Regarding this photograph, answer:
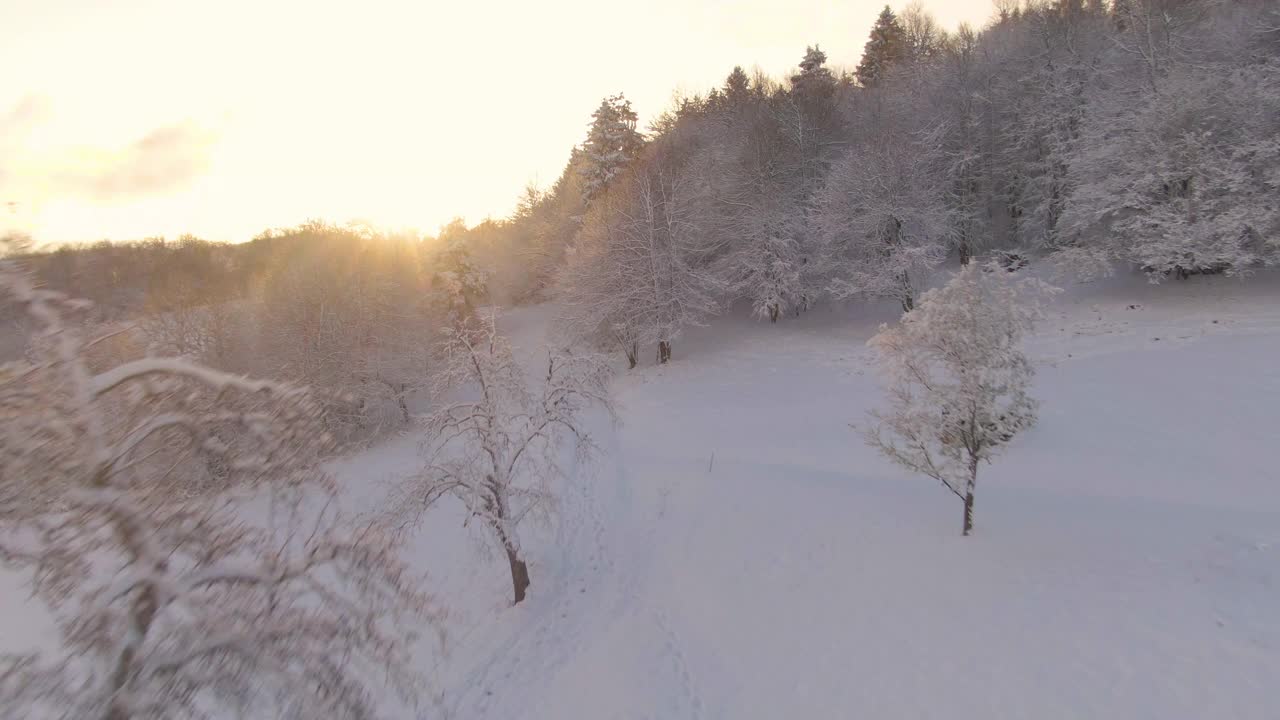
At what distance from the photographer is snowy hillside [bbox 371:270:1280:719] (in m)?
7.62

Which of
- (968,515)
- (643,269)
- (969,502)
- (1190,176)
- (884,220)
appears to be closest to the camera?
(969,502)

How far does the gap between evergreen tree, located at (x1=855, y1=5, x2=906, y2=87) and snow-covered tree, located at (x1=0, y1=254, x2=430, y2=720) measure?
5342cm

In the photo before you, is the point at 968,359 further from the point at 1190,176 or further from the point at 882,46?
the point at 882,46

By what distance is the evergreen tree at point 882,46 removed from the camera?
4611cm

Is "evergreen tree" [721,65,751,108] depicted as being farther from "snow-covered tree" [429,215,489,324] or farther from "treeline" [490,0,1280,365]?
"snow-covered tree" [429,215,489,324]

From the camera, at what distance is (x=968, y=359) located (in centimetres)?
934

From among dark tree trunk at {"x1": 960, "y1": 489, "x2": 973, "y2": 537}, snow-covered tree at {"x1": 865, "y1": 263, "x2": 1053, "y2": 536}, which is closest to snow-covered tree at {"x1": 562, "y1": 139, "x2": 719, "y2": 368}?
snow-covered tree at {"x1": 865, "y1": 263, "x2": 1053, "y2": 536}

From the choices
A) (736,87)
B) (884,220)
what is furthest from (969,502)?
(736,87)

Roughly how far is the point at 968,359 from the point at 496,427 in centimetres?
949

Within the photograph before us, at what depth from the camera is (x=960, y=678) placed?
775 centimetres

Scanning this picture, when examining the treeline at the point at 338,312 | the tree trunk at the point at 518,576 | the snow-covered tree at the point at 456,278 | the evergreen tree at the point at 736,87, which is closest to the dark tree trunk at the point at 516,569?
the tree trunk at the point at 518,576

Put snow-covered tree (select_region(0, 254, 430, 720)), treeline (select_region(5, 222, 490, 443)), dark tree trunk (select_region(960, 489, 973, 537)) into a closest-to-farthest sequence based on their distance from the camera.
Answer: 1. snow-covered tree (select_region(0, 254, 430, 720))
2. dark tree trunk (select_region(960, 489, 973, 537))
3. treeline (select_region(5, 222, 490, 443))

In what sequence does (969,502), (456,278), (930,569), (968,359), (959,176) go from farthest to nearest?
(456,278) < (959,176) < (969,502) < (930,569) < (968,359)

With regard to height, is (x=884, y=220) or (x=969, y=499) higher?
(x=884, y=220)
